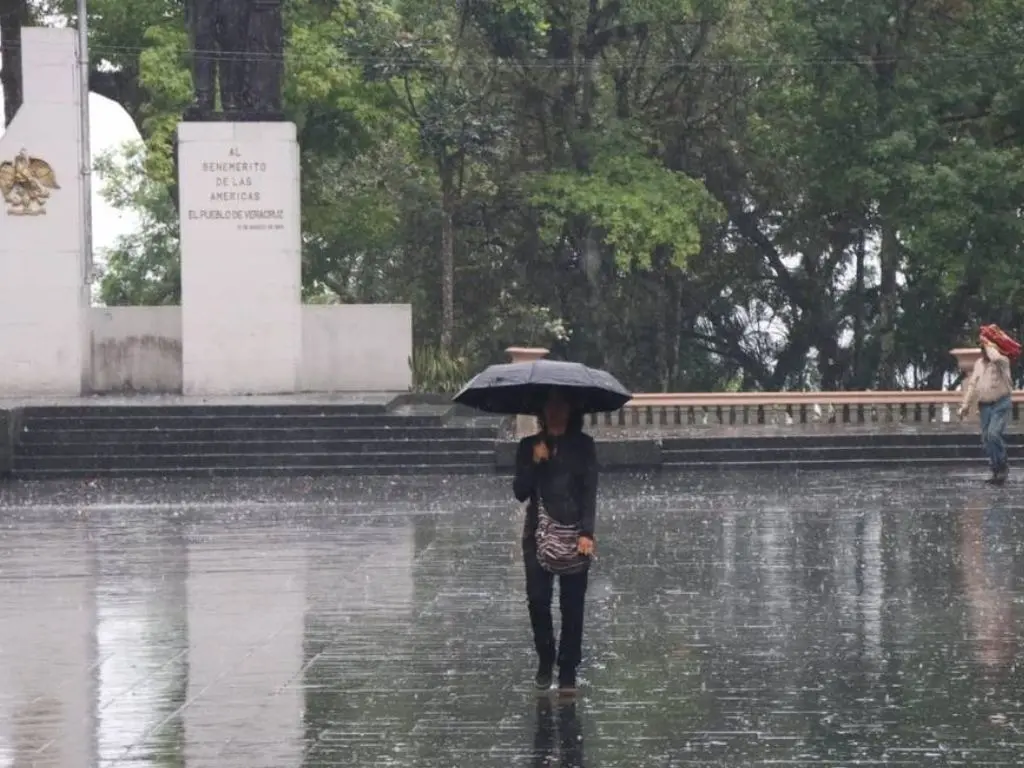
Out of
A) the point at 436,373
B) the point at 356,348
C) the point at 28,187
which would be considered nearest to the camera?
the point at 28,187

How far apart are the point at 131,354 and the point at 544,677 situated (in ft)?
71.2

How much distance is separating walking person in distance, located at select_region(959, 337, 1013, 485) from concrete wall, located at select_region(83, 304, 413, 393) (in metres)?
10.9

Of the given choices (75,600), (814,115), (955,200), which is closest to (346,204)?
(814,115)

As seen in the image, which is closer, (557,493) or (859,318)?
(557,493)

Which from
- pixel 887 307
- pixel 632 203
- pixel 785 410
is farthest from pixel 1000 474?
pixel 887 307

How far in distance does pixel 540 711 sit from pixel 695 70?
36104 mm

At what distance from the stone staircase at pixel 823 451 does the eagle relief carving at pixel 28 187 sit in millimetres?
9790

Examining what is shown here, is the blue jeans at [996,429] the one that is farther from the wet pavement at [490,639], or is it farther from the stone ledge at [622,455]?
the stone ledge at [622,455]

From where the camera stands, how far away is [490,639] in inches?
463

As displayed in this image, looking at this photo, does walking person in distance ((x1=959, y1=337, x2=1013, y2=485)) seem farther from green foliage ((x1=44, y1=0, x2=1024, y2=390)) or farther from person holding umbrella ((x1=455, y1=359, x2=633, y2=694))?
green foliage ((x1=44, y1=0, x2=1024, y2=390))

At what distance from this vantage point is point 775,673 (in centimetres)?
1054

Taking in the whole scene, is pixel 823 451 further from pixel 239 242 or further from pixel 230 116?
pixel 230 116

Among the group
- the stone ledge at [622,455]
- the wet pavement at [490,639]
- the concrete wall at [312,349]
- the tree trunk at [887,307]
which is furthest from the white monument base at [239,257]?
the tree trunk at [887,307]

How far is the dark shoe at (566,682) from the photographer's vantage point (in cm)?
989
